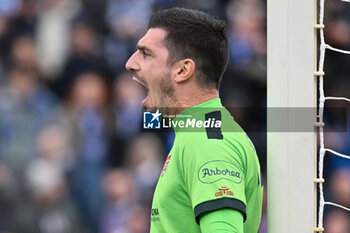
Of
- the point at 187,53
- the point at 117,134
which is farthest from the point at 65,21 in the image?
the point at 187,53

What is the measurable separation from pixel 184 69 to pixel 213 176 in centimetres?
37

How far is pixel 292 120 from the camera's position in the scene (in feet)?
6.15

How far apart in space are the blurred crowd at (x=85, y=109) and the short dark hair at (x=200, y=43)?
3085 millimetres

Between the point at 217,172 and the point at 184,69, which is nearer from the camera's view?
the point at 217,172

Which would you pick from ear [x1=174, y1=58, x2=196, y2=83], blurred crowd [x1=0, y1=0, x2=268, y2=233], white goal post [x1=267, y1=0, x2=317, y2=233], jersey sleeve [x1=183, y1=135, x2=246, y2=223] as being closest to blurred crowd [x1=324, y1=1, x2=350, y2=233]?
blurred crowd [x1=0, y1=0, x2=268, y2=233]

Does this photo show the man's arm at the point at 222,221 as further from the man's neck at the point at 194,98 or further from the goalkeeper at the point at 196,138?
the man's neck at the point at 194,98

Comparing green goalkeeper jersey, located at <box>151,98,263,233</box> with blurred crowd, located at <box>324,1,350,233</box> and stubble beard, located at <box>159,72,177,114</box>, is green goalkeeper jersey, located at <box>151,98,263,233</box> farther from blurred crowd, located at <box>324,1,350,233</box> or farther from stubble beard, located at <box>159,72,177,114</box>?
blurred crowd, located at <box>324,1,350,233</box>

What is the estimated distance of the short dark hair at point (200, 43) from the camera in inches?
75.6

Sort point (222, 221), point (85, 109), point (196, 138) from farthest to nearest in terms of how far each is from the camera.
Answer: point (85, 109) < point (196, 138) < point (222, 221)

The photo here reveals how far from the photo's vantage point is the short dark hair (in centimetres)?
192

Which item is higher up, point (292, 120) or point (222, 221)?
point (292, 120)

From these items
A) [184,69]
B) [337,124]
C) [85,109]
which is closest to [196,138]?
[184,69]

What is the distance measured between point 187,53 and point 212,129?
0.25m

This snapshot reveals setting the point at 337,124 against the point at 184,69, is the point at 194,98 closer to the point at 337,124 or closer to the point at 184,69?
the point at 184,69
